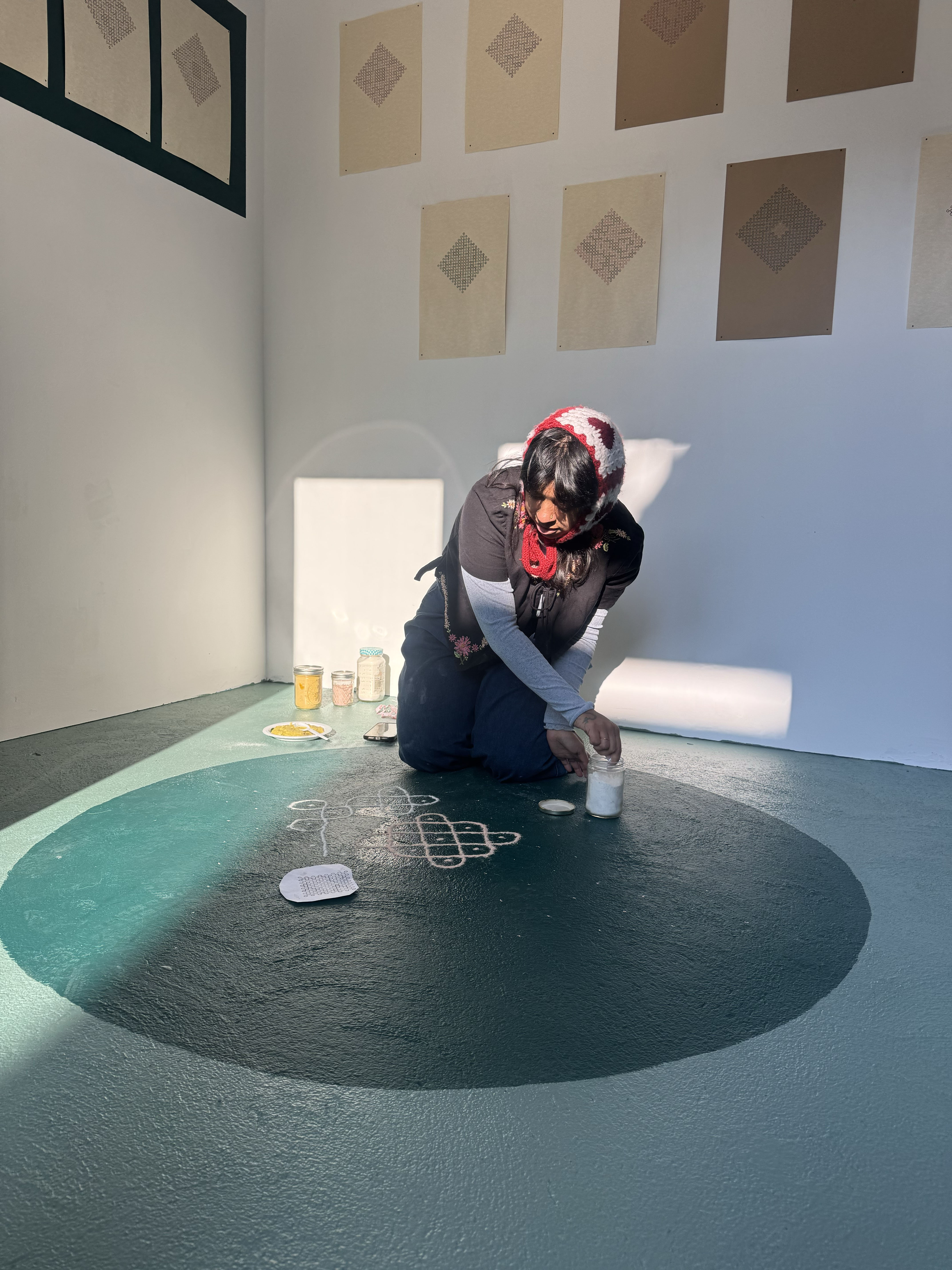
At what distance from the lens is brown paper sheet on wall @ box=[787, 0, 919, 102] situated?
2.73 meters

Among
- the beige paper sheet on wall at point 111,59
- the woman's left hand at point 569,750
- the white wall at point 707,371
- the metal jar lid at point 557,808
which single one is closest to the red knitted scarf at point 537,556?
the woman's left hand at point 569,750

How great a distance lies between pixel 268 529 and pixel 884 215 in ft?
9.15

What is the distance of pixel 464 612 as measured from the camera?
2523 mm

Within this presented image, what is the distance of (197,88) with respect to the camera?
336 centimetres

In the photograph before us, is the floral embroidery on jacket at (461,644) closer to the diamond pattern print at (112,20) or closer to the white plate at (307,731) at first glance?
the white plate at (307,731)

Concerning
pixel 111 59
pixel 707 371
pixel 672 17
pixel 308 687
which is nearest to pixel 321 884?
pixel 308 687

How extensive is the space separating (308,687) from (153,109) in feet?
7.49

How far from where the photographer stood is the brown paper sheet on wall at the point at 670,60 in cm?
298

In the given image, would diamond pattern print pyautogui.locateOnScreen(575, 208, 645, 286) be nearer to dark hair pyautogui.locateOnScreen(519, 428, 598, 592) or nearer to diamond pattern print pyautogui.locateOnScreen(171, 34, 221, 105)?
dark hair pyautogui.locateOnScreen(519, 428, 598, 592)

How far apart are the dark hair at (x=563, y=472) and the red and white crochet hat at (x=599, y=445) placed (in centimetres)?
1

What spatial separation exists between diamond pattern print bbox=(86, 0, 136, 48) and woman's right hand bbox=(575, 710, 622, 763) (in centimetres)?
289

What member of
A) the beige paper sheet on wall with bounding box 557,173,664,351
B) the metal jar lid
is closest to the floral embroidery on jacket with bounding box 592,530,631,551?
the metal jar lid

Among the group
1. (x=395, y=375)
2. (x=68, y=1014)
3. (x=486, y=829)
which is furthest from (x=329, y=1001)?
(x=395, y=375)

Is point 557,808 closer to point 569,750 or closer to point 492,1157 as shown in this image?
point 569,750
